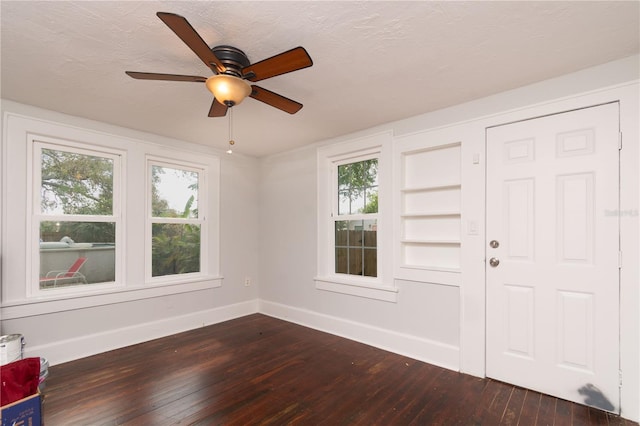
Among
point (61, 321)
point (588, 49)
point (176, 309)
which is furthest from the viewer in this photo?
point (176, 309)

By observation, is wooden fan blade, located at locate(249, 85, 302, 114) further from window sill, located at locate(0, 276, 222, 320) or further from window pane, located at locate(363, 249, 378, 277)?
window sill, located at locate(0, 276, 222, 320)

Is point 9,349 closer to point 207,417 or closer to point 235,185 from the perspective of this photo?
point 207,417

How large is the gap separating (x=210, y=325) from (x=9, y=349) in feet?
6.41

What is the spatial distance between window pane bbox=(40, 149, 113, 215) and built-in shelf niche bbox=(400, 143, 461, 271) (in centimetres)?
323

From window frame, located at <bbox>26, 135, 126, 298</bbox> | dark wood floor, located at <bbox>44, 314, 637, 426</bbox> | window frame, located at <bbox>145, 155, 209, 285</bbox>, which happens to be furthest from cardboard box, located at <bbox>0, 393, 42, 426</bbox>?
window frame, located at <bbox>145, 155, 209, 285</bbox>

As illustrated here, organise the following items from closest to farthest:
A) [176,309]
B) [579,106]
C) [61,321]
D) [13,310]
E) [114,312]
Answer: [579,106] → [13,310] → [61,321] → [114,312] → [176,309]

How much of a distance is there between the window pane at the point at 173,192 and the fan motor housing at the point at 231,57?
7.65 feet

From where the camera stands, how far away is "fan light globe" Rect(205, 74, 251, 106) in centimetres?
180

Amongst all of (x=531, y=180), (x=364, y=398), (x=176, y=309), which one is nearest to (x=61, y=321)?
(x=176, y=309)

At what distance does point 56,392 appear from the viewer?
7.73 feet

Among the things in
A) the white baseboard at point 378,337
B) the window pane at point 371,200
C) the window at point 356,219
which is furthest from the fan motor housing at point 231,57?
the white baseboard at point 378,337

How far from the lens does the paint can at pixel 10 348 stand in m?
2.31

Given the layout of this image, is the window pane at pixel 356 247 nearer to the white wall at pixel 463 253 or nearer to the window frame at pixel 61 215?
the white wall at pixel 463 253

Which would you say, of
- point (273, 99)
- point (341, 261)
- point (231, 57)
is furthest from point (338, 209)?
point (231, 57)
